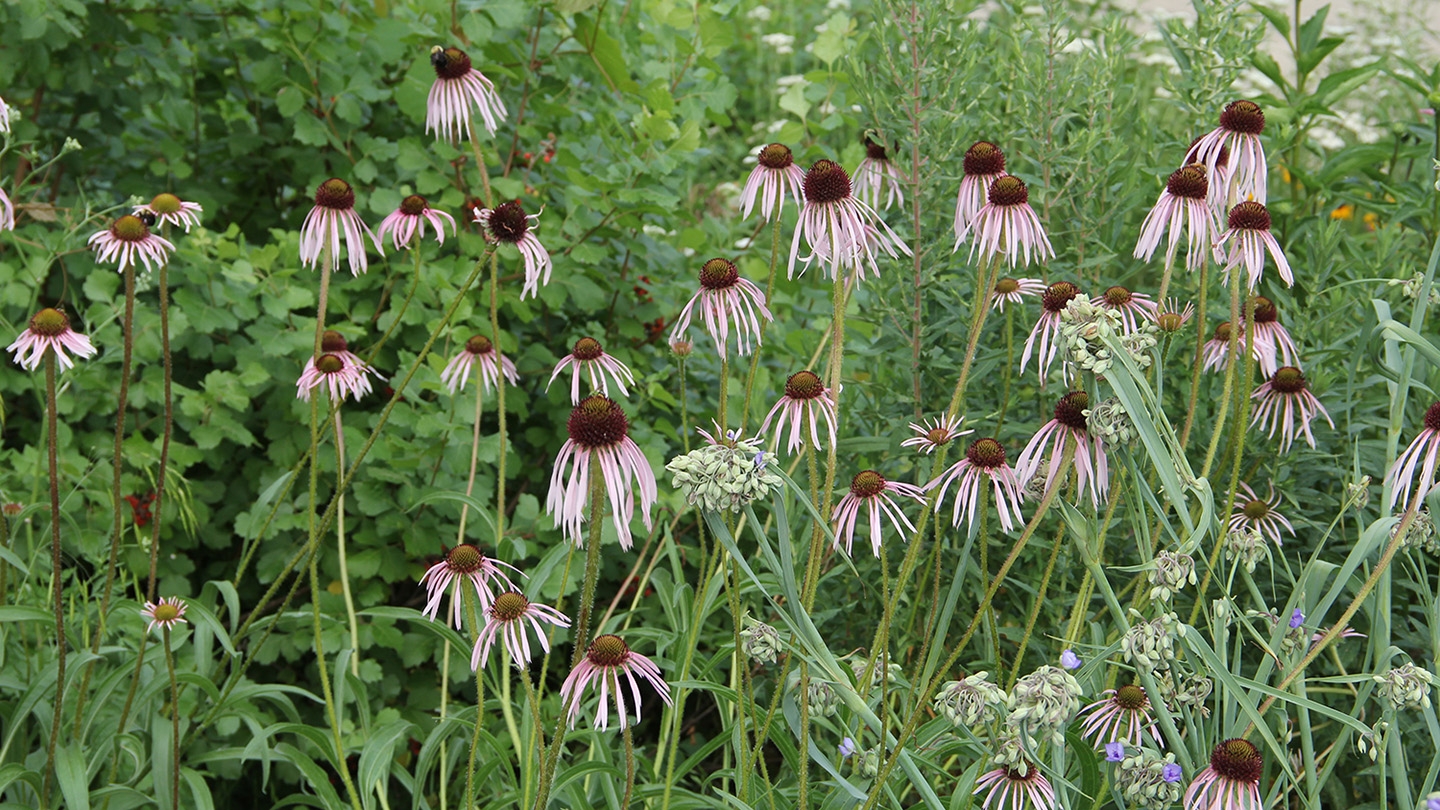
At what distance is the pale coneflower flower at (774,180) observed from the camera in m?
1.77

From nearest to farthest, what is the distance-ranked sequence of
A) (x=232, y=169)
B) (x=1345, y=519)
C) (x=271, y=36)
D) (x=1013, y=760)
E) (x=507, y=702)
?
(x=1013, y=760) → (x=507, y=702) → (x=1345, y=519) → (x=271, y=36) → (x=232, y=169)

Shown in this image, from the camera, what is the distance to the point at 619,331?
309 cm

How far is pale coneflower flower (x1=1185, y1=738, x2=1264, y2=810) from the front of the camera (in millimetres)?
1412

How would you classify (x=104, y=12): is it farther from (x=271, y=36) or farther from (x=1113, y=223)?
(x=1113, y=223)

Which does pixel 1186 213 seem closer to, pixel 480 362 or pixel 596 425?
pixel 596 425

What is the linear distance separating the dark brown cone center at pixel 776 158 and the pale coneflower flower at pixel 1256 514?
819 millimetres

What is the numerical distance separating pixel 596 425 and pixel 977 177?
0.70m

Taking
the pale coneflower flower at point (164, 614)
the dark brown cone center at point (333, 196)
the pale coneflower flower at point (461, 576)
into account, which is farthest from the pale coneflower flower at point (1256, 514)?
the pale coneflower flower at point (164, 614)

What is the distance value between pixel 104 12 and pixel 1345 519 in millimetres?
3122

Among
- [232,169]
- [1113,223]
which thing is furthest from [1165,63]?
[232,169]

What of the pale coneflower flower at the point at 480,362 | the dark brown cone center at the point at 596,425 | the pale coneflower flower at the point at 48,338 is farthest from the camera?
the pale coneflower flower at the point at 480,362

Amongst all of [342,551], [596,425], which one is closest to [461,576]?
[596,425]

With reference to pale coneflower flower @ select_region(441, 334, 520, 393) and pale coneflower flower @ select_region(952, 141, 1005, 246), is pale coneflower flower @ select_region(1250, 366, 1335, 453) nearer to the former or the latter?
pale coneflower flower @ select_region(952, 141, 1005, 246)

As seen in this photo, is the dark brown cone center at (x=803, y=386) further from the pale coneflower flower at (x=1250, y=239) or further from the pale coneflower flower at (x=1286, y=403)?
the pale coneflower flower at (x=1286, y=403)
